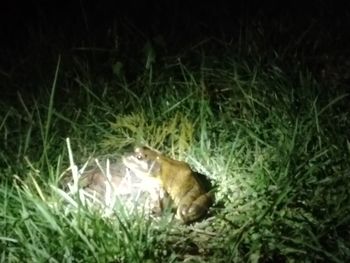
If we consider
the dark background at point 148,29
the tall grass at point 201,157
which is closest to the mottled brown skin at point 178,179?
the tall grass at point 201,157

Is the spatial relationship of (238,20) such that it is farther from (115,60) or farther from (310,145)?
(310,145)

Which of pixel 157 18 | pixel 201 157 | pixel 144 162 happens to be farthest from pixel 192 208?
pixel 157 18

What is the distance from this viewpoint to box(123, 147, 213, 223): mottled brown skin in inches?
178

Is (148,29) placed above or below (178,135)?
above

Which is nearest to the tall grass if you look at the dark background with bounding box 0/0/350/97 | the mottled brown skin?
the mottled brown skin

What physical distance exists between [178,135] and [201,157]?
0.29 metres

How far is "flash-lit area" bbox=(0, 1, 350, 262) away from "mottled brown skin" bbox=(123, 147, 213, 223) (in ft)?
0.03

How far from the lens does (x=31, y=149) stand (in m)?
5.25

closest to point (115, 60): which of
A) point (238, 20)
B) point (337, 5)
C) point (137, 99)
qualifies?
point (137, 99)

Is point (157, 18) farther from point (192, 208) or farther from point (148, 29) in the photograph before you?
point (192, 208)

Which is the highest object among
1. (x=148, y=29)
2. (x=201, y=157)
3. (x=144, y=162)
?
(x=148, y=29)

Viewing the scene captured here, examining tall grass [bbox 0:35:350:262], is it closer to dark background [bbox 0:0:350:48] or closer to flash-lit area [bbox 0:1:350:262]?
flash-lit area [bbox 0:1:350:262]

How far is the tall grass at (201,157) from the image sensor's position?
164 inches

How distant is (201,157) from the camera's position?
5.14 meters
